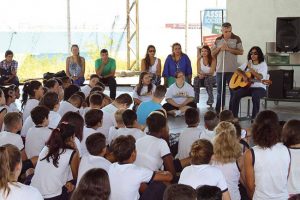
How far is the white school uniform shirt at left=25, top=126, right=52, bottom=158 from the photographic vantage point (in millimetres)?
4195

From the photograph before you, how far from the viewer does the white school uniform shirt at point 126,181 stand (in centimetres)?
300

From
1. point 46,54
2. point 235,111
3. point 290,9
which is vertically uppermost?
point 290,9

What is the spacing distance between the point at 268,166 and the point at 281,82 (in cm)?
640

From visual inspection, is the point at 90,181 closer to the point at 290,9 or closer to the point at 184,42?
the point at 290,9

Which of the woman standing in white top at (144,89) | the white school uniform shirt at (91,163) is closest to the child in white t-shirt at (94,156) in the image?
the white school uniform shirt at (91,163)

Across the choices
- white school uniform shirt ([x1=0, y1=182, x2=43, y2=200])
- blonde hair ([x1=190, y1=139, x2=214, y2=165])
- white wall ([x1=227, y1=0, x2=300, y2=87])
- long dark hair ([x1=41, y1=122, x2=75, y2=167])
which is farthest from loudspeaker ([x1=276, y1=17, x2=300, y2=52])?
white school uniform shirt ([x1=0, y1=182, x2=43, y2=200])

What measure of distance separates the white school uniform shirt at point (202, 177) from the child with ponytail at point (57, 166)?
88cm

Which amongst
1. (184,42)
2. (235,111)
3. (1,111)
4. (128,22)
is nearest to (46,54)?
(128,22)

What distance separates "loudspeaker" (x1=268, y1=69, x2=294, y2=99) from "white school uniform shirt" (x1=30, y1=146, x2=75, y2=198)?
6.69 m

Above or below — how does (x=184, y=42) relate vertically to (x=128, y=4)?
below

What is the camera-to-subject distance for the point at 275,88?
945 cm

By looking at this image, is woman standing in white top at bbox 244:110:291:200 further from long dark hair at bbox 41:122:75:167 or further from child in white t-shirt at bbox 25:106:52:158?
child in white t-shirt at bbox 25:106:52:158

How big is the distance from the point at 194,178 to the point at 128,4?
12473 millimetres

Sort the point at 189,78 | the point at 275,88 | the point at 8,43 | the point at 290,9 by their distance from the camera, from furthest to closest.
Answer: the point at 8,43, the point at 290,9, the point at 275,88, the point at 189,78
